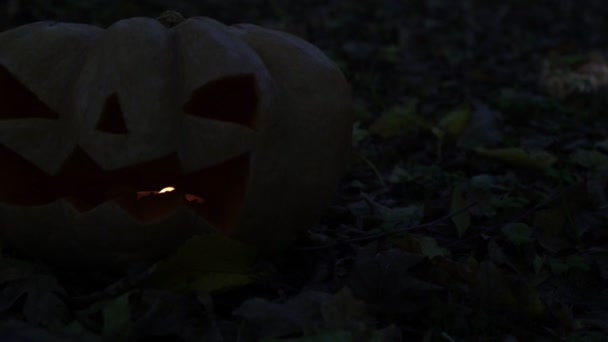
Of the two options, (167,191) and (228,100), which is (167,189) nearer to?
(167,191)

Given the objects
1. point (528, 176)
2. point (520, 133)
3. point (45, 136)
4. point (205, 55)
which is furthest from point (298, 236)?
point (520, 133)

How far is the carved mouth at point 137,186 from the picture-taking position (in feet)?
6.68

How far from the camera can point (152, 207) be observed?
205cm

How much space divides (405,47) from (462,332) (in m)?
4.54

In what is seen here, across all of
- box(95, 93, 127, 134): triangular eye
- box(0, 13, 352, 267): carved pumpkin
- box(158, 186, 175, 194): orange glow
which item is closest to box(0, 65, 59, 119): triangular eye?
box(0, 13, 352, 267): carved pumpkin

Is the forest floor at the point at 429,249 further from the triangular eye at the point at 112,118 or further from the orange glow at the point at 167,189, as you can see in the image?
the triangular eye at the point at 112,118

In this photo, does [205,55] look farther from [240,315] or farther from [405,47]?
[405,47]

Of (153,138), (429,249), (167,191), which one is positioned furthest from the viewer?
(429,249)

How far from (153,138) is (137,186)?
0.22 m

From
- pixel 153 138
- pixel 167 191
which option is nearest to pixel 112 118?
pixel 153 138

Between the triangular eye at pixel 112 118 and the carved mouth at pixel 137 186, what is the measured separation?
10 cm

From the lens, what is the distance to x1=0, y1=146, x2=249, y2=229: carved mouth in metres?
2.04

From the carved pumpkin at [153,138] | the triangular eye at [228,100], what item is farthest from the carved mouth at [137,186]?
the triangular eye at [228,100]

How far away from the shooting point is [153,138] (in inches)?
75.9
